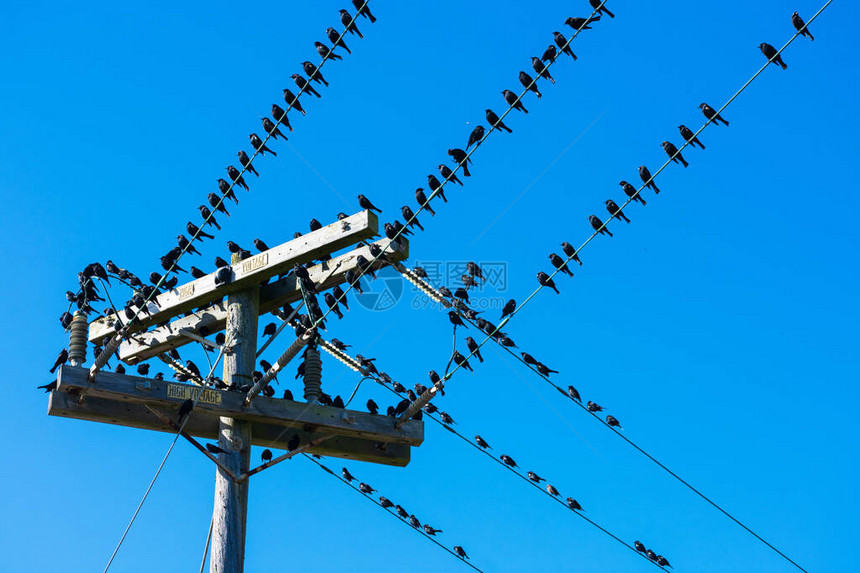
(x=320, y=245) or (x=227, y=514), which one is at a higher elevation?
(x=320, y=245)

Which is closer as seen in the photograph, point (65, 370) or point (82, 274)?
point (65, 370)

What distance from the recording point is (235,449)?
1228cm

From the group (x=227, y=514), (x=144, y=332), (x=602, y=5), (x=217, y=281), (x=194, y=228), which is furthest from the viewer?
(x=194, y=228)

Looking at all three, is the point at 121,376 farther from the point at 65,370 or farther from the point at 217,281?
the point at 217,281

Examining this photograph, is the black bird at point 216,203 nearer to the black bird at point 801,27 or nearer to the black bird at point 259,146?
the black bird at point 259,146

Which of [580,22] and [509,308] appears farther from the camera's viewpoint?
[509,308]

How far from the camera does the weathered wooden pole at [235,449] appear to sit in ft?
38.0

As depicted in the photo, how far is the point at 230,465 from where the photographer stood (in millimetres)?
12086

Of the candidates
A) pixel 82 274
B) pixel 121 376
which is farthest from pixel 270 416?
pixel 82 274

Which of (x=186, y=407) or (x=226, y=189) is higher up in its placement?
(x=226, y=189)

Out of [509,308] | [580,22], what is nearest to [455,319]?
[509,308]

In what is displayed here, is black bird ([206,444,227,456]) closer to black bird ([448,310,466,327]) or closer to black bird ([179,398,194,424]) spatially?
black bird ([179,398,194,424])

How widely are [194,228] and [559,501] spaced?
253 inches

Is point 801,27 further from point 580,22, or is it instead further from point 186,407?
point 186,407
